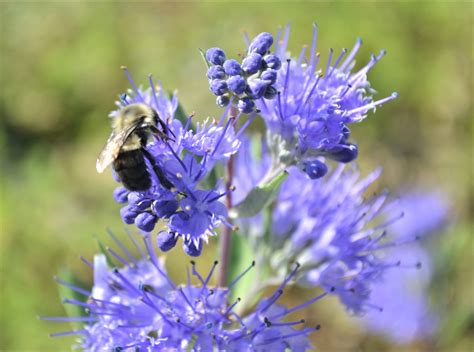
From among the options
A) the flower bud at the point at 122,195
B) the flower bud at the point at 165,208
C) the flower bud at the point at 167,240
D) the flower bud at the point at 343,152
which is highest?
the flower bud at the point at 122,195

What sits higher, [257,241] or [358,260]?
[257,241]

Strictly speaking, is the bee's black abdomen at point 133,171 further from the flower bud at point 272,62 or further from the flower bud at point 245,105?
the flower bud at point 272,62

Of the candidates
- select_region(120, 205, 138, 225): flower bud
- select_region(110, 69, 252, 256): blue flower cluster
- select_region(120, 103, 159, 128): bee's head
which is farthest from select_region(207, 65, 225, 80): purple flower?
select_region(120, 205, 138, 225): flower bud

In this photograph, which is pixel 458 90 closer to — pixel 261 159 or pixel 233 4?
pixel 233 4

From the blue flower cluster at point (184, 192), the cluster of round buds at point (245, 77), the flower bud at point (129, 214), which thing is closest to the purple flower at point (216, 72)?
the cluster of round buds at point (245, 77)

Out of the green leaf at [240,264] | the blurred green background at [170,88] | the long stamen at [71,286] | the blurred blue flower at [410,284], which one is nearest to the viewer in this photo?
the long stamen at [71,286]

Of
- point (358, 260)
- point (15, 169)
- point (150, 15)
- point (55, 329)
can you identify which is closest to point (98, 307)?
point (358, 260)

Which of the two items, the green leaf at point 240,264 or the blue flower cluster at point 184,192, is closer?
the blue flower cluster at point 184,192
